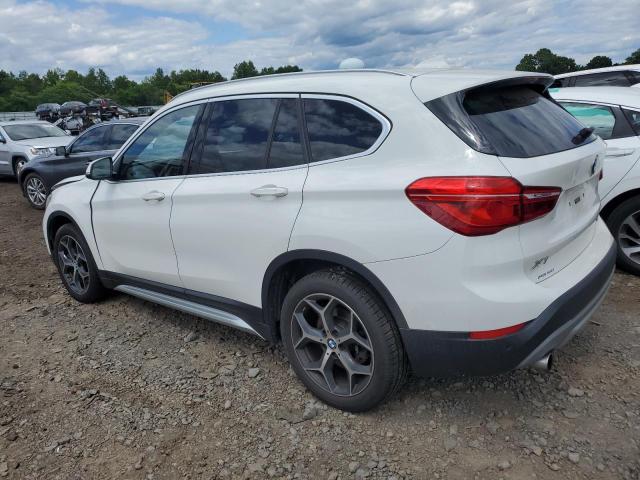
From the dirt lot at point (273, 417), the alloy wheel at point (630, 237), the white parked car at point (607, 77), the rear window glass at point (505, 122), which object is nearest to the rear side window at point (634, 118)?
the alloy wheel at point (630, 237)

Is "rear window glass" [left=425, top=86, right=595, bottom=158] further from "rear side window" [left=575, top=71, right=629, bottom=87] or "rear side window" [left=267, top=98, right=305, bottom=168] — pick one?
"rear side window" [left=575, top=71, right=629, bottom=87]

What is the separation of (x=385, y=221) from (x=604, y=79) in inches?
327

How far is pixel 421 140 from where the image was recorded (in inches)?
92.8

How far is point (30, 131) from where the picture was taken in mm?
12297

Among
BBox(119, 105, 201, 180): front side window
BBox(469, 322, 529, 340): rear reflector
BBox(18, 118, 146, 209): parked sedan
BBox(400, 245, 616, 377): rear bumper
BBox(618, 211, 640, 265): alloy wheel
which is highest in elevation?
BBox(119, 105, 201, 180): front side window

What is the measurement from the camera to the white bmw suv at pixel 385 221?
2.24 meters

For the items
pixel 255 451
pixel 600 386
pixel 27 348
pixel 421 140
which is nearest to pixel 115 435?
pixel 255 451

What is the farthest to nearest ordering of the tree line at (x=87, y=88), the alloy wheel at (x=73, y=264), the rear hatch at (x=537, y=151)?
the tree line at (x=87, y=88), the alloy wheel at (x=73, y=264), the rear hatch at (x=537, y=151)

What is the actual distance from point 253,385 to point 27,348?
1898mm

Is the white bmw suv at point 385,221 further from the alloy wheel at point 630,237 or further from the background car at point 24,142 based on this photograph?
the background car at point 24,142

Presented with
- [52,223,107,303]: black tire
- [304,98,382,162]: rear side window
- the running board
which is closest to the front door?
the running board

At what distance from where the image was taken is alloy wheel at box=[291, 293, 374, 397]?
2670 mm

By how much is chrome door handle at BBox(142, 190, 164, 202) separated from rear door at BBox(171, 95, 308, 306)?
0.55ft

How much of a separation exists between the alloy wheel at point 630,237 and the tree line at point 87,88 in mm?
67710
